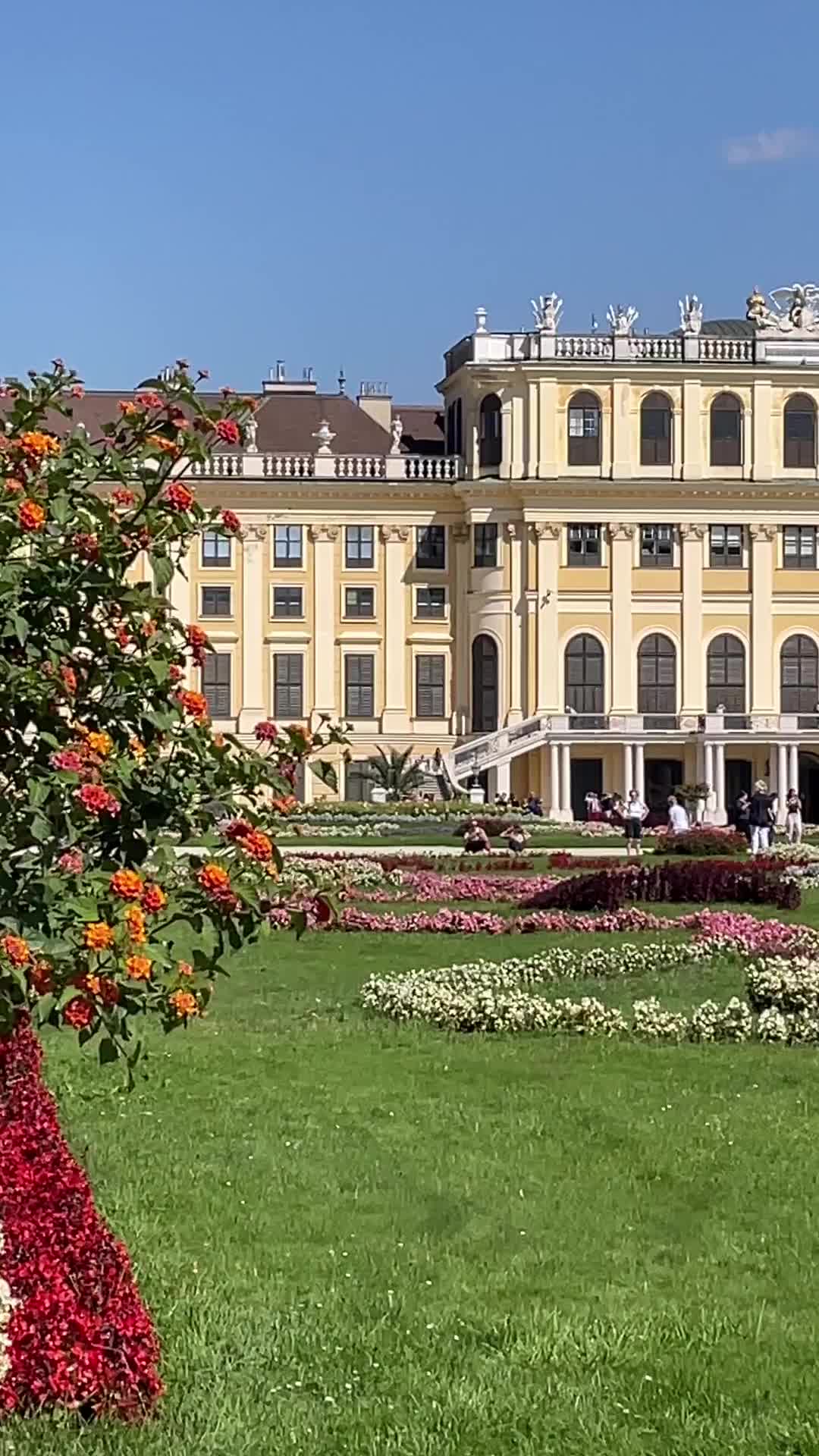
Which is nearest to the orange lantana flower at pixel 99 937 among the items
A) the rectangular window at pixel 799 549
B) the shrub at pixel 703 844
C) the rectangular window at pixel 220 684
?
the shrub at pixel 703 844

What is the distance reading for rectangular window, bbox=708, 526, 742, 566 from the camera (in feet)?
197

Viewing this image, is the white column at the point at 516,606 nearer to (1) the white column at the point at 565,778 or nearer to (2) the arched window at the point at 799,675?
(1) the white column at the point at 565,778

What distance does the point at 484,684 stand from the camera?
60.1 metres

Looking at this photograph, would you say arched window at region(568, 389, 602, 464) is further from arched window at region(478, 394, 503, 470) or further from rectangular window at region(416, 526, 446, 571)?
rectangular window at region(416, 526, 446, 571)

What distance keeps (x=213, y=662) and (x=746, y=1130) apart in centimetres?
5057

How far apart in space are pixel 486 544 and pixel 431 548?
5.93 feet

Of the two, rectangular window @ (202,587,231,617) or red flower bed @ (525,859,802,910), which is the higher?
rectangular window @ (202,587,231,617)

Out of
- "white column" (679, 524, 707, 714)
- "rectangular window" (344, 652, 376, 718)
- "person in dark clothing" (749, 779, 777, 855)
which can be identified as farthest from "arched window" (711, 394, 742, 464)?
"person in dark clothing" (749, 779, 777, 855)

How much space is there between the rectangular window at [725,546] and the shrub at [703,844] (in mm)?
25423

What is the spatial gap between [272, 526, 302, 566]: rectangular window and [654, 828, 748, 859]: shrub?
26598 mm

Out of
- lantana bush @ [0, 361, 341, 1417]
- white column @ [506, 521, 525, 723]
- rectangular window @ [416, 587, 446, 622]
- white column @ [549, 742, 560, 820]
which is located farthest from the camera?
rectangular window @ [416, 587, 446, 622]

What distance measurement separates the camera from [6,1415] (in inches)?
219

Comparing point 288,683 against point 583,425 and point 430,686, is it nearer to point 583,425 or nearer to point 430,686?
point 430,686

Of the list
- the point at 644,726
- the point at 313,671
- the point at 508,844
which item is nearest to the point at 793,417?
the point at 644,726
